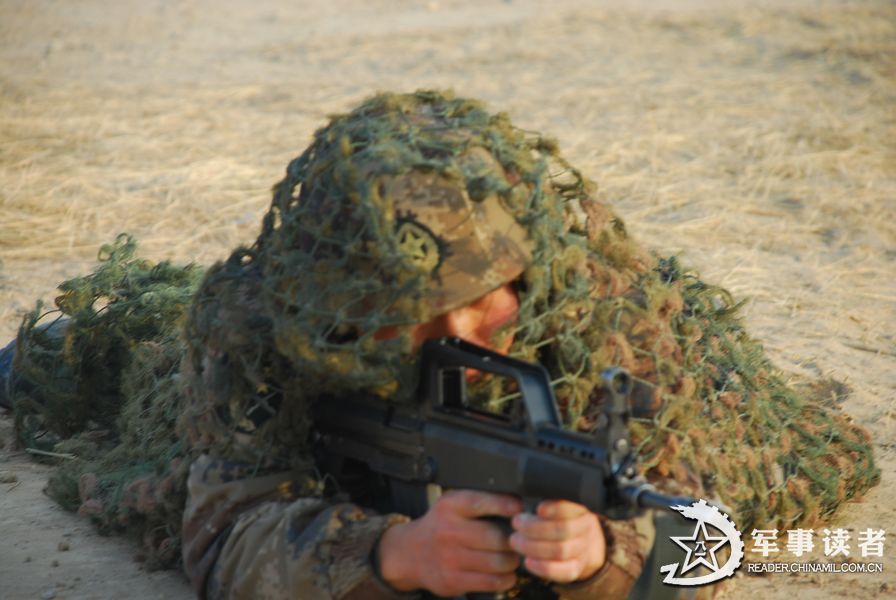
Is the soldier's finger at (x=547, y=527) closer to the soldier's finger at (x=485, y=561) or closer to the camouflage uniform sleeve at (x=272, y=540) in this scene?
the soldier's finger at (x=485, y=561)

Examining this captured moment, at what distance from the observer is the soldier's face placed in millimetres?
2854

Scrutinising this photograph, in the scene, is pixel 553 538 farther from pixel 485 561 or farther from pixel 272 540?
pixel 272 540

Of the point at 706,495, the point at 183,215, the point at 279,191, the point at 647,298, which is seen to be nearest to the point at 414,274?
the point at 279,191

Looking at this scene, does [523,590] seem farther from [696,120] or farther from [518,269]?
[696,120]

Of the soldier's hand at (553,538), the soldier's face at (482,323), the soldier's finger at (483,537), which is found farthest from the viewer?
the soldier's face at (482,323)

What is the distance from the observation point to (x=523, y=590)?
3.09m

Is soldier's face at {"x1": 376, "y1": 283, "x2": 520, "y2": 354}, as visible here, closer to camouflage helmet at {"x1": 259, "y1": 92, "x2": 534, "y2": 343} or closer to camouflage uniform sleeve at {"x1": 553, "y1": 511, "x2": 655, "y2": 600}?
camouflage helmet at {"x1": 259, "y1": 92, "x2": 534, "y2": 343}

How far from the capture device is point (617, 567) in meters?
2.73

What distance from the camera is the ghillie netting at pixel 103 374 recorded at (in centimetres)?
395

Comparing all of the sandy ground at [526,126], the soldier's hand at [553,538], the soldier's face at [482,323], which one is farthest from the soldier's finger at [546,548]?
the sandy ground at [526,126]

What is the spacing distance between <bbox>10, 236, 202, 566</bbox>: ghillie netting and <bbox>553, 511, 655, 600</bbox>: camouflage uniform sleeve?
1584 millimetres

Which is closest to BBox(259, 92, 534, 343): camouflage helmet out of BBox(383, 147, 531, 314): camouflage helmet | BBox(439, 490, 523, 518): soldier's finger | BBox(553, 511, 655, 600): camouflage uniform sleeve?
BBox(383, 147, 531, 314): camouflage helmet

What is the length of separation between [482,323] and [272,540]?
2.32ft

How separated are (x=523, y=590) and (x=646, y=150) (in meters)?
5.81
